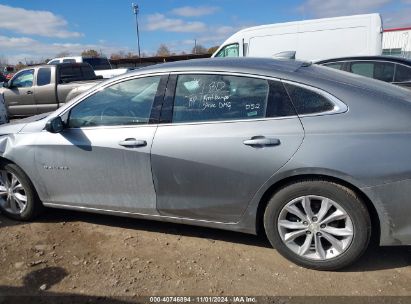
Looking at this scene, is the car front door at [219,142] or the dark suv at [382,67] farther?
the dark suv at [382,67]

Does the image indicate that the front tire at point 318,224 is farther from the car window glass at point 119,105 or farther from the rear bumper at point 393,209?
the car window glass at point 119,105

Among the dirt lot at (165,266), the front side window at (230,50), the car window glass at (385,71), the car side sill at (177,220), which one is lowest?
the dirt lot at (165,266)

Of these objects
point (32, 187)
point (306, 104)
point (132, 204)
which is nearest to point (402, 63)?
point (306, 104)

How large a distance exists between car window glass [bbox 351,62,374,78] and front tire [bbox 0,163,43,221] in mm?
6813

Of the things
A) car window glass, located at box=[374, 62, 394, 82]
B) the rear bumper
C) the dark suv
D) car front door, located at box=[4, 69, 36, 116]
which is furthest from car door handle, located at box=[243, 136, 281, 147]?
car front door, located at box=[4, 69, 36, 116]

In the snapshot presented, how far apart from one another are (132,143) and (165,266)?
3.49 feet

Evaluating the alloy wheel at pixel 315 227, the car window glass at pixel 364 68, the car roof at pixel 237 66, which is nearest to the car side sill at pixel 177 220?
the alloy wheel at pixel 315 227

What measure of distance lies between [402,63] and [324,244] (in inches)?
246

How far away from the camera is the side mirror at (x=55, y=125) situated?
3590 millimetres

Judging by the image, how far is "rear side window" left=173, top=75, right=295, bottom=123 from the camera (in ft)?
9.90

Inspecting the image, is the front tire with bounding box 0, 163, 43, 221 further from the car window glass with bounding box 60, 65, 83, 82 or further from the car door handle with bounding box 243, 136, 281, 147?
the car window glass with bounding box 60, 65, 83, 82

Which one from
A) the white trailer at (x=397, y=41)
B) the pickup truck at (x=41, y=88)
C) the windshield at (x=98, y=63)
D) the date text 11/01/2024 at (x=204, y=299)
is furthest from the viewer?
the white trailer at (x=397, y=41)

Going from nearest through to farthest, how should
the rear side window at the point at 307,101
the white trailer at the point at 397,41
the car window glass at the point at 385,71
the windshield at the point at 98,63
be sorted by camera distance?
the rear side window at the point at 307,101
the car window glass at the point at 385,71
the windshield at the point at 98,63
the white trailer at the point at 397,41

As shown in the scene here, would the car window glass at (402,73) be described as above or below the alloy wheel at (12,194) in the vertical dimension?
above
